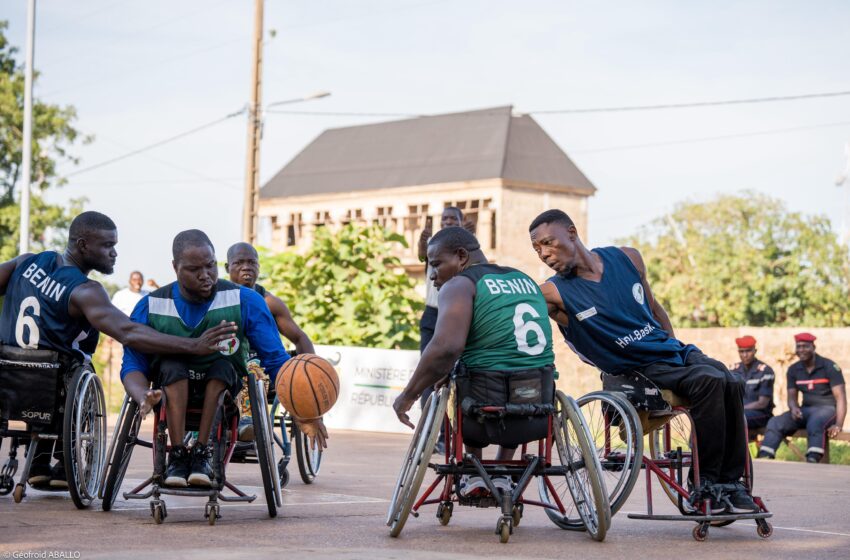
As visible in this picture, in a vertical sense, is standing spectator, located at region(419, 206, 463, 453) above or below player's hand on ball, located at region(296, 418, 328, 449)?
above

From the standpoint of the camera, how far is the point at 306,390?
7656 mm

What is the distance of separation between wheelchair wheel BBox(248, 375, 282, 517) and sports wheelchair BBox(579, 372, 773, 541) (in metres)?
1.73

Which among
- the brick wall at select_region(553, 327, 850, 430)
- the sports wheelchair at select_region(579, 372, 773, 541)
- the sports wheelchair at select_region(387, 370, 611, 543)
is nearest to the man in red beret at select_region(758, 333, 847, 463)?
the brick wall at select_region(553, 327, 850, 430)

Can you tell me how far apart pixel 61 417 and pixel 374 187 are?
71248mm

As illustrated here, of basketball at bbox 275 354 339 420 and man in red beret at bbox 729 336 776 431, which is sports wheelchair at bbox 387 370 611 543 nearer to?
basketball at bbox 275 354 339 420

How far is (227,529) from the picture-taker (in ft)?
24.0

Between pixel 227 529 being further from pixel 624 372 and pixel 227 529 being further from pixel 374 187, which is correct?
pixel 374 187

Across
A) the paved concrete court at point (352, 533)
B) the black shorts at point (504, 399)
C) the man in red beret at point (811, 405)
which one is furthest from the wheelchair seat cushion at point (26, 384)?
the man in red beret at point (811, 405)

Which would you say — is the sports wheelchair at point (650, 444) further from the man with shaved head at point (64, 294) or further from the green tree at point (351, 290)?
the green tree at point (351, 290)

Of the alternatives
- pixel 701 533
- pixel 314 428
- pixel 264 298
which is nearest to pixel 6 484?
pixel 314 428

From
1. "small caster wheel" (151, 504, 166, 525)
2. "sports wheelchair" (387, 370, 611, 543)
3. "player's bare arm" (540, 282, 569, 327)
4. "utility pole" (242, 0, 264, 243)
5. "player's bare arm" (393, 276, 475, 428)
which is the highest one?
"utility pole" (242, 0, 264, 243)

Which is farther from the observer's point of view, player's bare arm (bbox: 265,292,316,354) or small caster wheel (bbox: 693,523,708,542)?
player's bare arm (bbox: 265,292,316,354)

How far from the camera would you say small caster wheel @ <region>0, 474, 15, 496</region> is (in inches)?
347

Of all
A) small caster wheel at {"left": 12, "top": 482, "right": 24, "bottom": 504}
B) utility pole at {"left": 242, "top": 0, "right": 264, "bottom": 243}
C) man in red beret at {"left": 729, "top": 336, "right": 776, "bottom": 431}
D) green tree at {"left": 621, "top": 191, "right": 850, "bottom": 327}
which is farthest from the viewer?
green tree at {"left": 621, "top": 191, "right": 850, "bottom": 327}
